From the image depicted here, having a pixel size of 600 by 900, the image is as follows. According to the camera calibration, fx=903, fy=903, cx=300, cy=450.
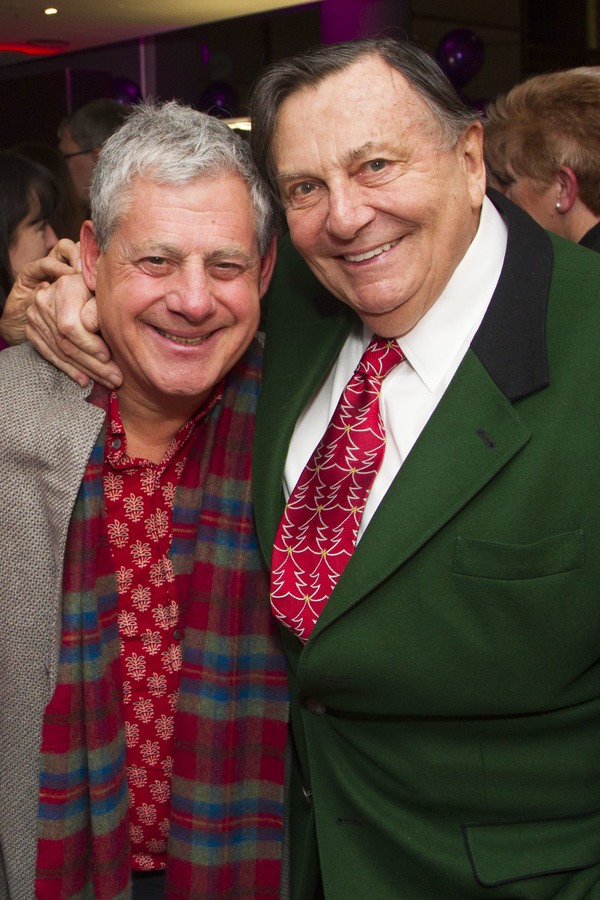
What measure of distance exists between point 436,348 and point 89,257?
65 cm

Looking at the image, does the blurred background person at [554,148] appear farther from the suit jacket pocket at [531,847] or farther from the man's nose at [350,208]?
the suit jacket pocket at [531,847]

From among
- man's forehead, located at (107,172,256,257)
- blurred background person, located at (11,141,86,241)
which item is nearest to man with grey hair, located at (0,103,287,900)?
man's forehead, located at (107,172,256,257)

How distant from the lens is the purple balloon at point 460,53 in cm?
569

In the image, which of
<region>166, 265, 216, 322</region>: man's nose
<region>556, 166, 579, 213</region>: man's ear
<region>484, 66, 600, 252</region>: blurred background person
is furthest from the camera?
<region>556, 166, 579, 213</region>: man's ear

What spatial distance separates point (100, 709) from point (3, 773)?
21cm

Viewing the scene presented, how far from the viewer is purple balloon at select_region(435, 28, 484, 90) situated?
18.7 ft

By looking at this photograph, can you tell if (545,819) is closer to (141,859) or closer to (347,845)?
(347,845)

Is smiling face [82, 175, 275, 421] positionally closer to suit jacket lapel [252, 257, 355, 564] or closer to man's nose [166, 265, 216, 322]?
man's nose [166, 265, 216, 322]

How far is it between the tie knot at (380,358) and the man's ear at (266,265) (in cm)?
23

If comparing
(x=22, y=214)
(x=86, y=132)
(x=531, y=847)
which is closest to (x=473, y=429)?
(x=531, y=847)

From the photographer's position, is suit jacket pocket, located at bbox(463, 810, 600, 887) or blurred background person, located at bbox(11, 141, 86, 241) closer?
suit jacket pocket, located at bbox(463, 810, 600, 887)

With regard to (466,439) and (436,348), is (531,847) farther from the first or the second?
(436,348)

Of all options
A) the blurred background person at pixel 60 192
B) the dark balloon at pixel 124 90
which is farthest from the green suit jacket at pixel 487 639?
the dark balloon at pixel 124 90

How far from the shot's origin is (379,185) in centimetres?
140
